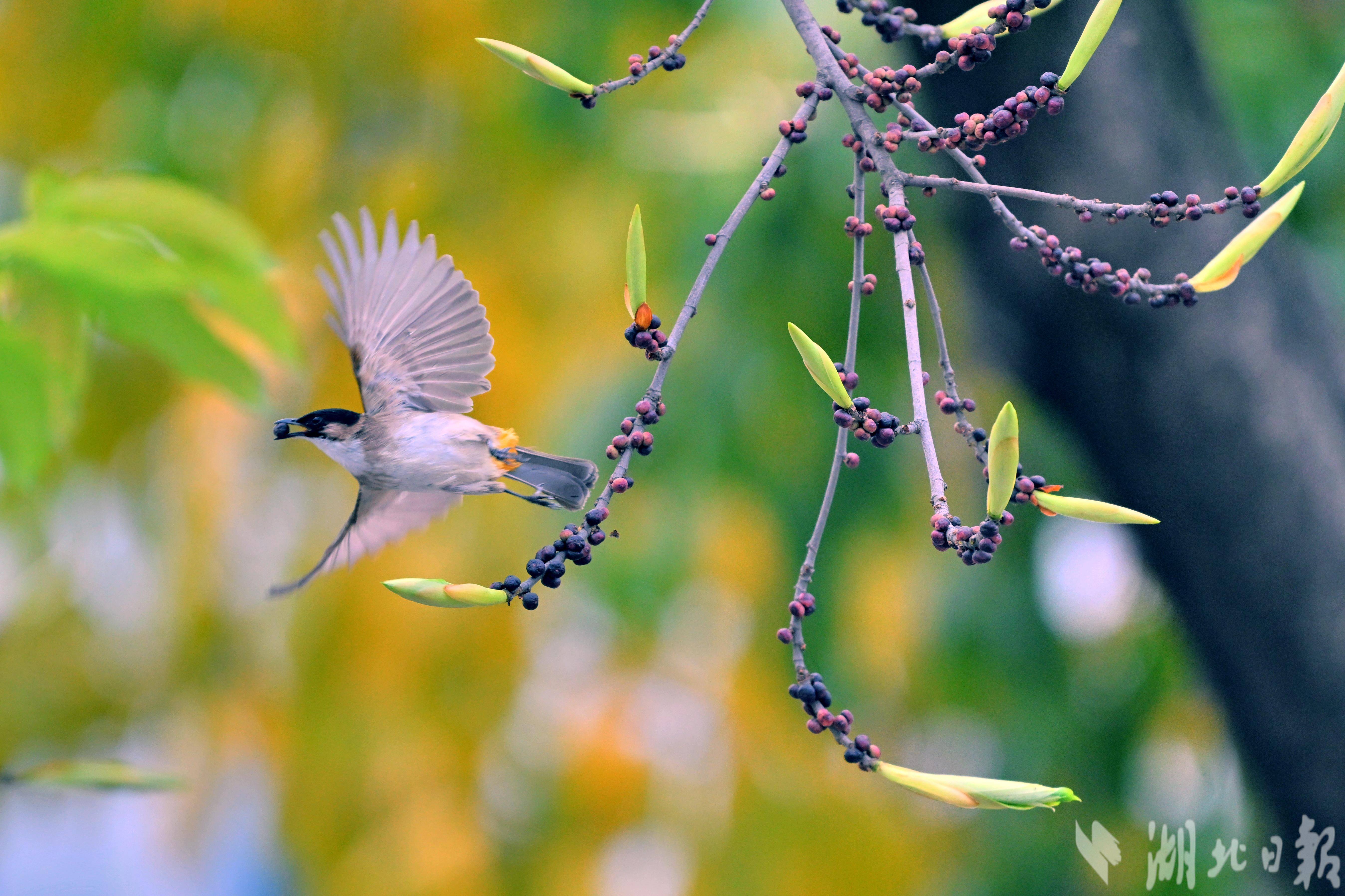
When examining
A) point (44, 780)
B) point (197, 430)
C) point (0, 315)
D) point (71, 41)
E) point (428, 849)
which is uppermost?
point (71, 41)

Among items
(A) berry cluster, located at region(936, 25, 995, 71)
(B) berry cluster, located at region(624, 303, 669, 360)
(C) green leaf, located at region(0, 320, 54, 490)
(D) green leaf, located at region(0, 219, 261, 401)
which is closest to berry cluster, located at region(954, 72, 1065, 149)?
(A) berry cluster, located at region(936, 25, 995, 71)

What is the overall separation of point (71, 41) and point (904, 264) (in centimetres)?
170

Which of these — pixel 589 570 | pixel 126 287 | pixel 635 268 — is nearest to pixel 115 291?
pixel 126 287

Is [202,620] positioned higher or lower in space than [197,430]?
lower

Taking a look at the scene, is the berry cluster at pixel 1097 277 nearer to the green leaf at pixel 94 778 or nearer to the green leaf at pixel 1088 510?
the green leaf at pixel 1088 510

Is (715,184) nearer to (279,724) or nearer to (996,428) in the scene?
(279,724)

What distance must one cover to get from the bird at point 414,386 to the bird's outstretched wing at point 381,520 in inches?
0.6

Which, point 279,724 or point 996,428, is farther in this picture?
point 279,724

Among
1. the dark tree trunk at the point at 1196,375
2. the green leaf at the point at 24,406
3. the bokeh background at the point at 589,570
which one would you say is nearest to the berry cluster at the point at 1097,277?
the green leaf at the point at 24,406

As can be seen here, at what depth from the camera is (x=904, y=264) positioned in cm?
28

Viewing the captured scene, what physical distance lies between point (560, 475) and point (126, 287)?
0.78 feet

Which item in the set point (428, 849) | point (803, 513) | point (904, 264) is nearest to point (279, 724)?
point (428, 849)

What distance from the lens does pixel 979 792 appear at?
243mm

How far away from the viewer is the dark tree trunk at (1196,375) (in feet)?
3.12
